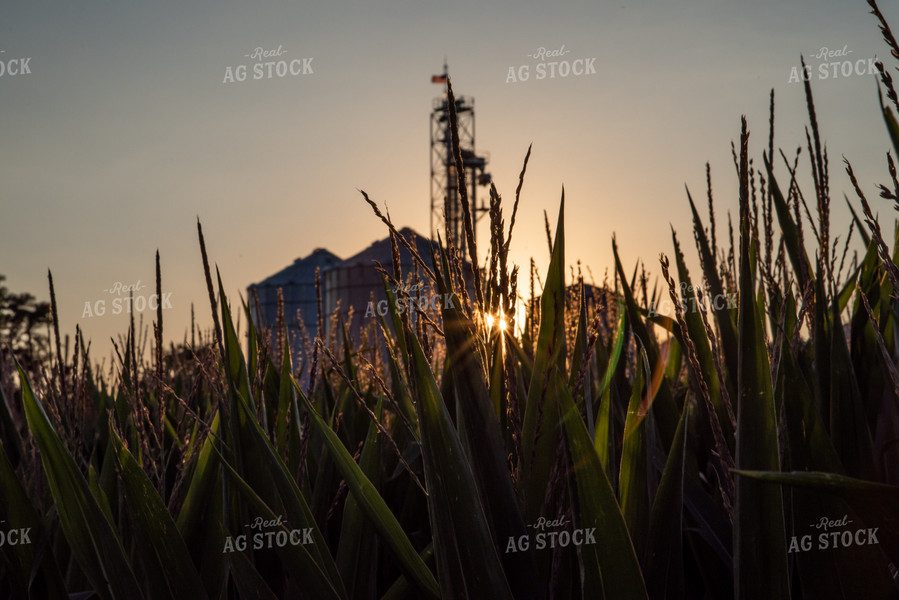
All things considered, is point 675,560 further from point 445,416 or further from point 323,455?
point 323,455

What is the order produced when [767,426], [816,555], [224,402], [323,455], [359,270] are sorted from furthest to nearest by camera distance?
1. [359,270]
2. [323,455]
3. [224,402]
4. [816,555]
5. [767,426]

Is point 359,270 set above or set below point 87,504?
above

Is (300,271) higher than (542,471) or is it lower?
higher

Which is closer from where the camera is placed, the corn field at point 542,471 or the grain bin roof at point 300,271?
the corn field at point 542,471

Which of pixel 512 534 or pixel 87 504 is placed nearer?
pixel 512 534

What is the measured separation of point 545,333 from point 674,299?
0.63 feet

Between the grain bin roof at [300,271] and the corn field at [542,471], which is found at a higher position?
the grain bin roof at [300,271]

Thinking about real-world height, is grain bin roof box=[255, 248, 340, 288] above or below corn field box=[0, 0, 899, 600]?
above

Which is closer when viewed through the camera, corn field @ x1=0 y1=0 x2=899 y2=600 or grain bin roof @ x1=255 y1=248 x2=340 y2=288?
corn field @ x1=0 y1=0 x2=899 y2=600

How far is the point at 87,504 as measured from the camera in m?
0.93

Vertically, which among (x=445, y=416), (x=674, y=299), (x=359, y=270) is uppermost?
(x=359, y=270)

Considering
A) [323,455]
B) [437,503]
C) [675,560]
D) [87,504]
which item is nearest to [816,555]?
[675,560]

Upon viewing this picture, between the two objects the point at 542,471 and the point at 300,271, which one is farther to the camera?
the point at 300,271

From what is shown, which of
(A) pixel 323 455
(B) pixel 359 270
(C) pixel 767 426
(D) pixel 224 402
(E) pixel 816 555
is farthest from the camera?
(B) pixel 359 270
